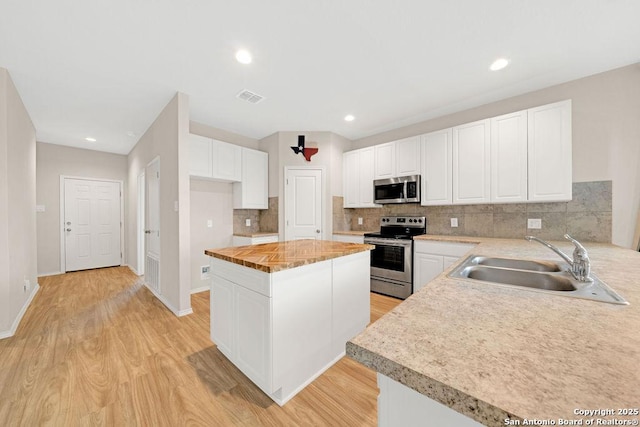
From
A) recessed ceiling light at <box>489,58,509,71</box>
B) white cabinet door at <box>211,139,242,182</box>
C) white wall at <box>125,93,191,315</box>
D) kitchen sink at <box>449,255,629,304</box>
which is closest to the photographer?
kitchen sink at <box>449,255,629,304</box>

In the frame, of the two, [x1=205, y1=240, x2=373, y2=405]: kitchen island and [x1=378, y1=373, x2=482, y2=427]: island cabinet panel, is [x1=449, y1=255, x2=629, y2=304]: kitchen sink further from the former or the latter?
[x1=205, y1=240, x2=373, y2=405]: kitchen island

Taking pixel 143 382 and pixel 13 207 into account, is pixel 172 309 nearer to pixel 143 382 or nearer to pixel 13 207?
pixel 143 382

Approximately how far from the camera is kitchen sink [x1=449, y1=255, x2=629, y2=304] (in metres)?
0.95

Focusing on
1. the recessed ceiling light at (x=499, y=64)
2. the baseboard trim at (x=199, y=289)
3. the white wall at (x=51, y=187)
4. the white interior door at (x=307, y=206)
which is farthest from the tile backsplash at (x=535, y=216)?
the white wall at (x=51, y=187)

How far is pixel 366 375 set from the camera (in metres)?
1.84

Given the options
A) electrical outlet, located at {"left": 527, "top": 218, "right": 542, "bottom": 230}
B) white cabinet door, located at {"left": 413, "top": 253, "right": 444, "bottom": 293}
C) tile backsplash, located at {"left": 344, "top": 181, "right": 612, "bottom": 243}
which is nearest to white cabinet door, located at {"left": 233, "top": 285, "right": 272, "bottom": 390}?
white cabinet door, located at {"left": 413, "top": 253, "right": 444, "bottom": 293}

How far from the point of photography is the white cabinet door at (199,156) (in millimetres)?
3396

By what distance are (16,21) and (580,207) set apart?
5.24 meters

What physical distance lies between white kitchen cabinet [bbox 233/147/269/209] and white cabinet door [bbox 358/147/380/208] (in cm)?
167

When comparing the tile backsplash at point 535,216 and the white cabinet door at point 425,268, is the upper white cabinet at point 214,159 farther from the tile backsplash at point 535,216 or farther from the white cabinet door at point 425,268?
the white cabinet door at point 425,268

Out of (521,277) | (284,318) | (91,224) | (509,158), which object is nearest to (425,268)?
(509,158)

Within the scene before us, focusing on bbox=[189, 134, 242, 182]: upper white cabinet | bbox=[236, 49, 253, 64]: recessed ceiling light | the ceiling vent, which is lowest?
bbox=[189, 134, 242, 182]: upper white cabinet

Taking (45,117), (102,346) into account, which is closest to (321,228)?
(102,346)

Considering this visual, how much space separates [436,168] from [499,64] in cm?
130
